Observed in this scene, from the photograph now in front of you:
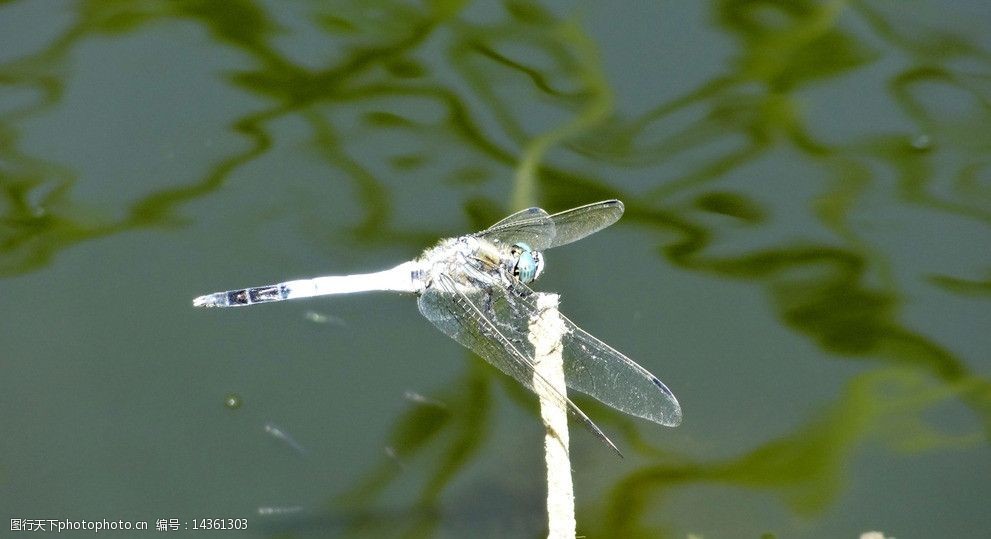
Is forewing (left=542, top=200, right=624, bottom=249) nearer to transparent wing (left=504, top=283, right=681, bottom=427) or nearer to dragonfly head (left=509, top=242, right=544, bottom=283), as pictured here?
dragonfly head (left=509, top=242, right=544, bottom=283)

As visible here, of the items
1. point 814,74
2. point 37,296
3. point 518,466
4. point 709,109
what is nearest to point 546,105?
point 709,109

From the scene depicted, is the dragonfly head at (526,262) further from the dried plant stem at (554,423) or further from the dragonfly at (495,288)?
the dried plant stem at (554,423)

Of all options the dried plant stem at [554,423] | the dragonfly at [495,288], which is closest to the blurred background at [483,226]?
the dragonfly at [495,288]

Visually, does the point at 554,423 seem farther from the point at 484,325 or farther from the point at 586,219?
the point at 586,219

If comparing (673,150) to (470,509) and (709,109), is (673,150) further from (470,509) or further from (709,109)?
(470,509)

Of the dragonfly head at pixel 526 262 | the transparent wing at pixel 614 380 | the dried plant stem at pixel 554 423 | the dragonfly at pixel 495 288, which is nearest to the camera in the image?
the dried plant stem at pixel 554 423

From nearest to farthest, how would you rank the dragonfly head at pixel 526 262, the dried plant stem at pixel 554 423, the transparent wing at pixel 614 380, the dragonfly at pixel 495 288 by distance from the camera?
the dried plant stem at pixel 554 423, the transparent wing at pixel 614 380, the dragonfly at pixel 495 288, the dragonfly head at pixel 526 262
